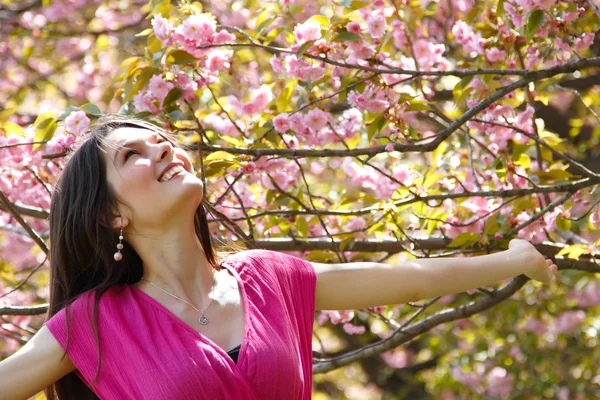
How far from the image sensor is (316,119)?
292cm

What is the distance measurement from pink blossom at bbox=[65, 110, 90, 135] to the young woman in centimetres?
42

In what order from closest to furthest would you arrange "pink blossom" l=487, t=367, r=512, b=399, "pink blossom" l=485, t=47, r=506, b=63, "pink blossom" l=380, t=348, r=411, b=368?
"pink blossom" l=485, t=47, r=506, b=63 < "pink blossom" l=487, t=367, r=512, b=399 < "pink blossom" l=380, t=348, r=411, b=368

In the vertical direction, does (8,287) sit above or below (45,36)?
below

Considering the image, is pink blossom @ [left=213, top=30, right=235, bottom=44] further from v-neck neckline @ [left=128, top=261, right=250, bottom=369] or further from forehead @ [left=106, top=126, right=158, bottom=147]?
v-neck neckline @ [left=128, top=261, right=250, bottom=369]

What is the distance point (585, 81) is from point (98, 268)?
2.51m

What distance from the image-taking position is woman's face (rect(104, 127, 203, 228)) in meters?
2.00

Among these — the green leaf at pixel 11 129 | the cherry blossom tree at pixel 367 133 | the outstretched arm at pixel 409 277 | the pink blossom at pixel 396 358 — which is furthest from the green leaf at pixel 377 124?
the pink blossom at pixel 396 358

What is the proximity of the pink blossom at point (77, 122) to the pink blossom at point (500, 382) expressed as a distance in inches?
141

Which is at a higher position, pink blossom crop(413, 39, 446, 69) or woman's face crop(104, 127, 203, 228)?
woman's face crop(104, 127, 203, 228)

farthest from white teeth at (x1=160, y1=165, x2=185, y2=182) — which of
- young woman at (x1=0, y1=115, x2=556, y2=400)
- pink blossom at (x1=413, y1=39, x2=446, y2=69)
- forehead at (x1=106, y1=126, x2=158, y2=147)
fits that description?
pink blossom at (x1=413, y1=39, x2=446, y2=69)

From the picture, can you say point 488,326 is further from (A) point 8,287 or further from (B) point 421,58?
(A) point 8,287

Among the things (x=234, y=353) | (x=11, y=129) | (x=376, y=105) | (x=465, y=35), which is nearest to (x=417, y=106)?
(x=376, y=105)

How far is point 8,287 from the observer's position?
3.65 metres

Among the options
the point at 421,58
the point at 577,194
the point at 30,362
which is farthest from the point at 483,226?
the point at 30,362
